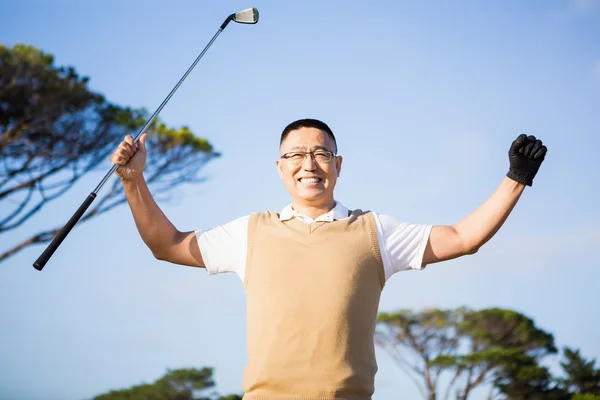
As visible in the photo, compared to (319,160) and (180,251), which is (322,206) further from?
(180,251)

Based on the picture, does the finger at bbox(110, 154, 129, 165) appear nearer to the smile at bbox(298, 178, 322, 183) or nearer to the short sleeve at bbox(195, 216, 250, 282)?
the short sleeve at bbox(195, 216, 250, 282)

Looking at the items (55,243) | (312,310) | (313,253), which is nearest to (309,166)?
(313,253)

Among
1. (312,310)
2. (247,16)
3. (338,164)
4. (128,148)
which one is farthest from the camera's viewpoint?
(247,16)

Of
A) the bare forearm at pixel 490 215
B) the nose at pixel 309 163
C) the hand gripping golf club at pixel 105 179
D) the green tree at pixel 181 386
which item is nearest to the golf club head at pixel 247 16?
the hand gripping golf club at pixel 105 179

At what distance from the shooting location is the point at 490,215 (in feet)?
7.54

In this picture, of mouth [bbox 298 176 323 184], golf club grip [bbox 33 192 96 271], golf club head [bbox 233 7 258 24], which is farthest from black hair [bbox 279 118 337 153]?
golf club head [bbox 233 7 258 24]

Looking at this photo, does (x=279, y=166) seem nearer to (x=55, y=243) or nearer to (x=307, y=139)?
(x=307, y=139)

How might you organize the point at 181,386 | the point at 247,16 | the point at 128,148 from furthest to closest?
1. the point at 181,386
2. the point at 247,16
3. the point at 128,148

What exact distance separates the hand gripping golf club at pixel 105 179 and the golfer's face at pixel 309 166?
50cm

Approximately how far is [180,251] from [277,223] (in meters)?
0.33

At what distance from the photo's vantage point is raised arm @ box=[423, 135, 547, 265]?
7.39ft

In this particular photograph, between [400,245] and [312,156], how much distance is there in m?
0.40

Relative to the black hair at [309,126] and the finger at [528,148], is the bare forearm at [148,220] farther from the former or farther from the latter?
the finger at [528,148]

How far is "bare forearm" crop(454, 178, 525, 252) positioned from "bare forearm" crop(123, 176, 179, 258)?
35.6 inches
